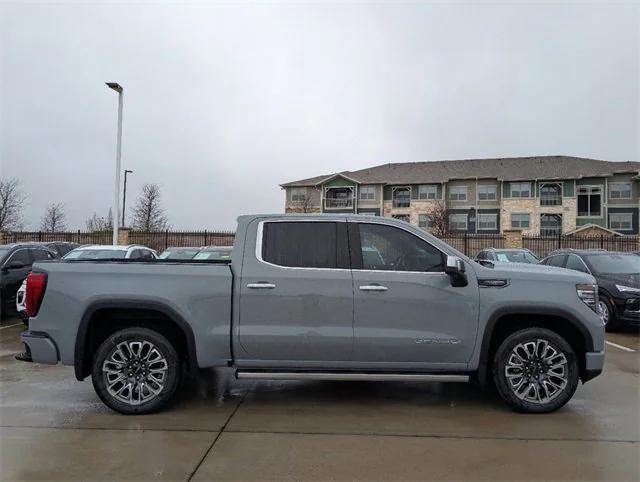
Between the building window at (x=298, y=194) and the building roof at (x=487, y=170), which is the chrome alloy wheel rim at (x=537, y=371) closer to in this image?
the building roof at (x=487, y=170)

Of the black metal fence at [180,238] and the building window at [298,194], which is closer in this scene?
the black metal fence at [180,238]

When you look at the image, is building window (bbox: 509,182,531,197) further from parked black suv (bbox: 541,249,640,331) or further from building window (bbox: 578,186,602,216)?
parked black suv (bbox: 541,249,640,331)

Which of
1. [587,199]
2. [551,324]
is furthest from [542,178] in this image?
[551,324]

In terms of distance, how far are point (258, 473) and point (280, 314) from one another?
1563mm

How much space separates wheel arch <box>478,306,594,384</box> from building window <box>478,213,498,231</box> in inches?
2029

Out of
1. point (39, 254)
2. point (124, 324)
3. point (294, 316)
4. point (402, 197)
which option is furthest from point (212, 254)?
point (402, 197)

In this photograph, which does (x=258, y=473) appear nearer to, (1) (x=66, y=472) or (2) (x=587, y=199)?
(1) (x=66, y=472)

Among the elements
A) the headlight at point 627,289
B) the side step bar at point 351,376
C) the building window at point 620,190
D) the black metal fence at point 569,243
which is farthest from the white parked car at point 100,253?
the building window at point 620,190

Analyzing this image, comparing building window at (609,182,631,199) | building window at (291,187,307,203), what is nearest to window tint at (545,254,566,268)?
building window at (609,182,631,199)

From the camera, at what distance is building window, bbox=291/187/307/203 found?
6069cm

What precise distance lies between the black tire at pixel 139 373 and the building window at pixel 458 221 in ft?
167

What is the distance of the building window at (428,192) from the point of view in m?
55.9

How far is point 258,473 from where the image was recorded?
377 cm

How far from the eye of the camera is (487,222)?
180 feet
